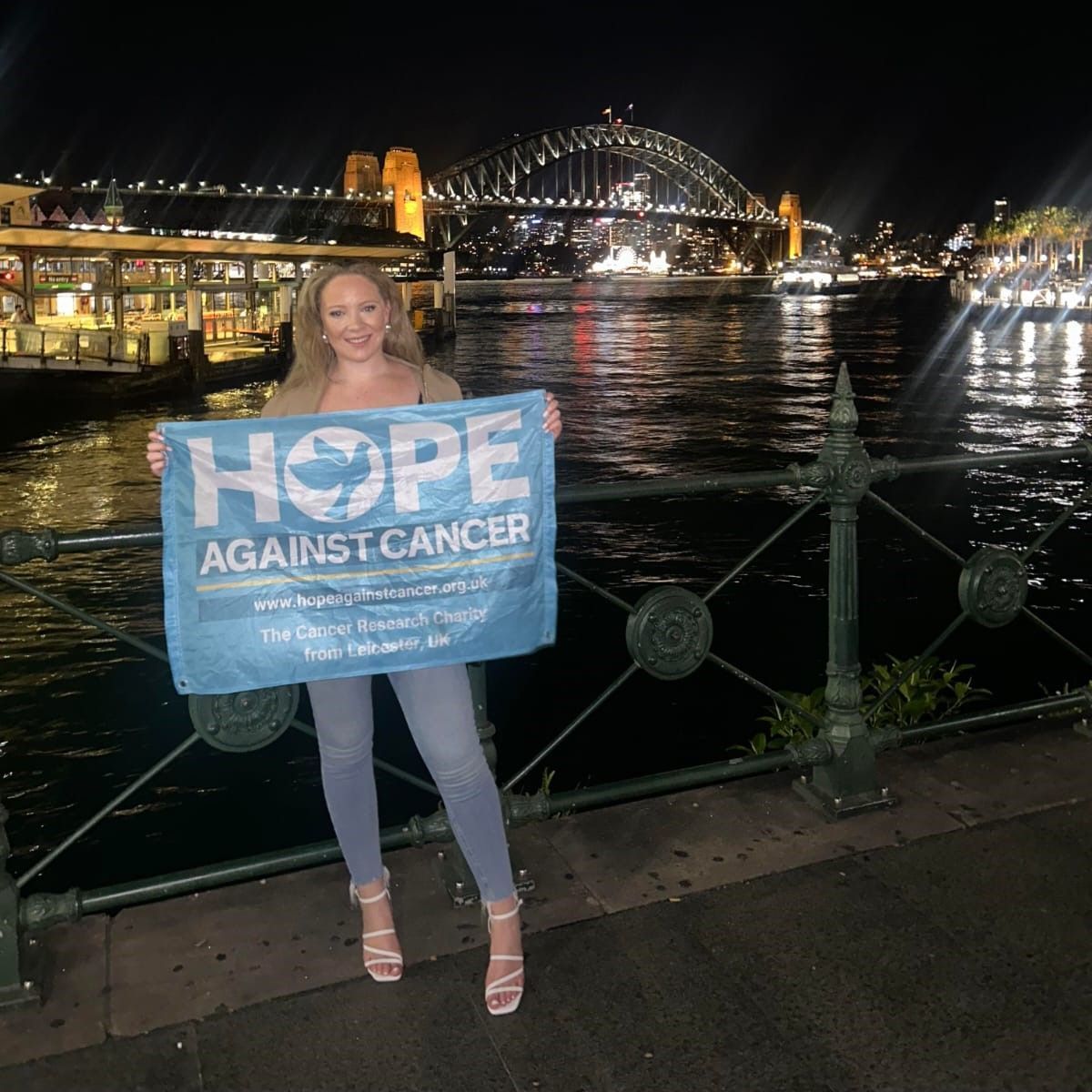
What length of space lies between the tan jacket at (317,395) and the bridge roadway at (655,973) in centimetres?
156

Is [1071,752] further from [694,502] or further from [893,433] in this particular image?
[893,433]

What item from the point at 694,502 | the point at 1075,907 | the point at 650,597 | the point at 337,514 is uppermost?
the point at 337,514

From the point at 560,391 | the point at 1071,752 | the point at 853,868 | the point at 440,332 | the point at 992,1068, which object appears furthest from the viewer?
the point at 440,332

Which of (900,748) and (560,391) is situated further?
(560,391)

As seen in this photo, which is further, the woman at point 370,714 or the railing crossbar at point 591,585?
the railing crossbar at point 591,585

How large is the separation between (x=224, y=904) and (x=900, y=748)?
8.94 feet

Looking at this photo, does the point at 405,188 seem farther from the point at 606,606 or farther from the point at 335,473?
the point at 335,473

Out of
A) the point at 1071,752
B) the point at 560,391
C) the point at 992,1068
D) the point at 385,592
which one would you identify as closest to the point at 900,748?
the point at 1071,752

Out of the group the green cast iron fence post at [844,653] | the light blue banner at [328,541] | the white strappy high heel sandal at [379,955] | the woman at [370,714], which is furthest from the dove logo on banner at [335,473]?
the green cast iron fence post at [844,653]

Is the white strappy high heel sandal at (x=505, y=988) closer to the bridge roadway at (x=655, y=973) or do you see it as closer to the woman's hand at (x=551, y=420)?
the bridge roadway at (x=655, y=973)

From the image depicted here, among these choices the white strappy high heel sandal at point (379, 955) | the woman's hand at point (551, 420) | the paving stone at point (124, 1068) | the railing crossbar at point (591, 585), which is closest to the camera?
the paving stone at point (124, 1068)

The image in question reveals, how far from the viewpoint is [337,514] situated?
11.0ft

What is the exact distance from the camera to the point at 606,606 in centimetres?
1479

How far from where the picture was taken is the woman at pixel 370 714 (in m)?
3.29
